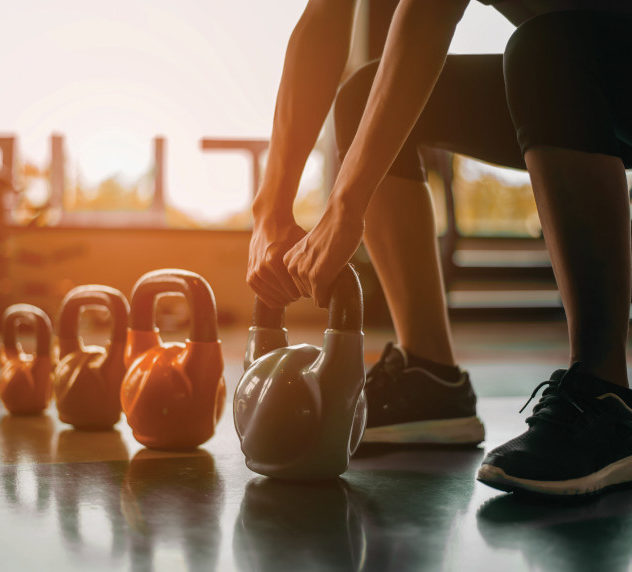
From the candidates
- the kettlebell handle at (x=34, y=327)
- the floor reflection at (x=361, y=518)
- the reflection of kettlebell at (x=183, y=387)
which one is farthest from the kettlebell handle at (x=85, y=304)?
the floor reflection at (x=361, y=518)

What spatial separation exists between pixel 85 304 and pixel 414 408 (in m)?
0.68

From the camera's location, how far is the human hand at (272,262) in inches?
36.6

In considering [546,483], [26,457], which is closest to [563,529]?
[546,483]

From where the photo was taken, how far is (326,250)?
845 millimetres

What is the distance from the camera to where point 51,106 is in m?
4.53

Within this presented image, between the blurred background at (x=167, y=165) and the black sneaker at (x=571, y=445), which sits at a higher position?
the blurred background at (x=167, y=165)

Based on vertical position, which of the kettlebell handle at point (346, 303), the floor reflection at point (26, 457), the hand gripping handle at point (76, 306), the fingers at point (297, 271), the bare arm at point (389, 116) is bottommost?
the floor reflection at point (26, 457)

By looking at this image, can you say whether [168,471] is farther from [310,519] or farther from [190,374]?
[310,519]

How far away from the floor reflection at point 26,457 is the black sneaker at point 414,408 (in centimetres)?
49

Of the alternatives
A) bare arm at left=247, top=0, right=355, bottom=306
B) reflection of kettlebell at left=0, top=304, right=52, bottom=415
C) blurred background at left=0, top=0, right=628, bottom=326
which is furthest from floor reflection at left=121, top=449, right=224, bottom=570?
blurred background at left=0, top=0, right=628, bottom=326

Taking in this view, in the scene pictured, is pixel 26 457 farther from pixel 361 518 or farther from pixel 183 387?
pixel 361 518

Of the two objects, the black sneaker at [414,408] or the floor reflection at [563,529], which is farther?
the black sneaker at [414,408]

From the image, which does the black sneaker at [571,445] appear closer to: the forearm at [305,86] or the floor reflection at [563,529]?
the floor reflection at [563,529]

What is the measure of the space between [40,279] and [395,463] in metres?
4.15
